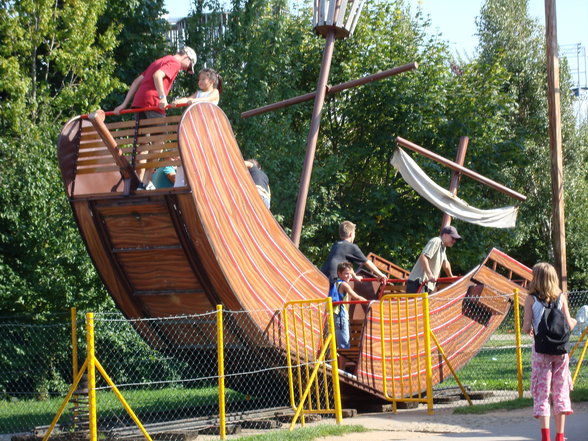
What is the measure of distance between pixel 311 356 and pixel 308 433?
1913 mm

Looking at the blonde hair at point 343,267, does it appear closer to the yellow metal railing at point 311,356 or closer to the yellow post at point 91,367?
the yellow metal railing at point 311,356

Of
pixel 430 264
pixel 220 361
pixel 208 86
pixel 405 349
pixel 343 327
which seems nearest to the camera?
pixel 220 361

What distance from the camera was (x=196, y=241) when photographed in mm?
9859

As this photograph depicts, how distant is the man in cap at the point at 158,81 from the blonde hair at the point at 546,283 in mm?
4352

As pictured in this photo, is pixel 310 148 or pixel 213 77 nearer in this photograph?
pixel 213 77

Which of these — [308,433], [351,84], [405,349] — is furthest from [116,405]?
[308,433]

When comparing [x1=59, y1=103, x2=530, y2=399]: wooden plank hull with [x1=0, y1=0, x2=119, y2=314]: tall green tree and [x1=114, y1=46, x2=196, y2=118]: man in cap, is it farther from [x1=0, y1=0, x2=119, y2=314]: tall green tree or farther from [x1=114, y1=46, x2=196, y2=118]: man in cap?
[x1=0, y1=0, x2=119, y2=314]: tall green tree

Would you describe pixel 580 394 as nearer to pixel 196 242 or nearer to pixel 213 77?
pixel 196 242

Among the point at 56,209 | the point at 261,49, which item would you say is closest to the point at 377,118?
the point at 261,49

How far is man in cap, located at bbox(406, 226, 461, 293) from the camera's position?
12.5m

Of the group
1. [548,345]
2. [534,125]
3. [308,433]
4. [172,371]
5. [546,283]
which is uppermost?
[534,125]

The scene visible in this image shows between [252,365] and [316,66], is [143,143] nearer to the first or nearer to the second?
[252,365]

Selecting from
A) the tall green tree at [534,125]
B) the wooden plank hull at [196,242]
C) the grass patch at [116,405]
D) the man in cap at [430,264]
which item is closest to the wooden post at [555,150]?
the man in cap at [430,264]

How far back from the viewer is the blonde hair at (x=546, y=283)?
7.99 metres
